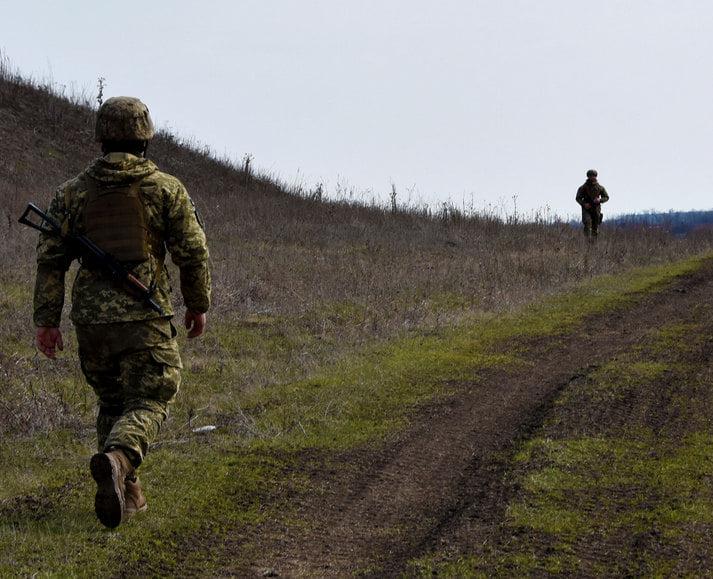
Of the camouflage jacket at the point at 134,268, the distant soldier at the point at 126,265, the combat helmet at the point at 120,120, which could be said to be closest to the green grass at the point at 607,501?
the distant soldier at the point at 126,265

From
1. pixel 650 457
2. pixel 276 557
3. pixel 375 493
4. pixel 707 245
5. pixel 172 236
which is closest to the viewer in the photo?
pixel 276 557

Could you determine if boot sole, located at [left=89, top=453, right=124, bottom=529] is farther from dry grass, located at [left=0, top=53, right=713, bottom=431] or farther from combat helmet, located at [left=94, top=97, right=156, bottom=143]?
dry grass, located at [left=0, top=53, right=713, bottom=431]

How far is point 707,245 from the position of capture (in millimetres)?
23234

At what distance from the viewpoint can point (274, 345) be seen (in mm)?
11516

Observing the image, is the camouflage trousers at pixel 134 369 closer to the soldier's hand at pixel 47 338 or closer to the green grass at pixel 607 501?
the soldier's hand at pixel 47 338

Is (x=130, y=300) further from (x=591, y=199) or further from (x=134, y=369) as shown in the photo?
(x=591, y=199)

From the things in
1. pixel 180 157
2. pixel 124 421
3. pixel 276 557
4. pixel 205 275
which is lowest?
pixel 276 557

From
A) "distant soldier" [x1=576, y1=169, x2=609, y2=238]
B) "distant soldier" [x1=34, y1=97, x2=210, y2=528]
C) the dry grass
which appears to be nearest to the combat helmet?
"distant soldier" [x1=34, y1=97, x2=210, y2=528]

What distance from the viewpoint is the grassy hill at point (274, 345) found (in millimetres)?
5355

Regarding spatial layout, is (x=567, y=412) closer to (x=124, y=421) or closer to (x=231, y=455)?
(x=231, y=455)

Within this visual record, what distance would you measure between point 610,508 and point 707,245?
19.2m

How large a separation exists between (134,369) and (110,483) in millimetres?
660

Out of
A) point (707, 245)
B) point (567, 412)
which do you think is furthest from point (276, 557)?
point (707, 245)

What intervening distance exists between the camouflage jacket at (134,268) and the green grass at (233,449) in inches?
43.7
